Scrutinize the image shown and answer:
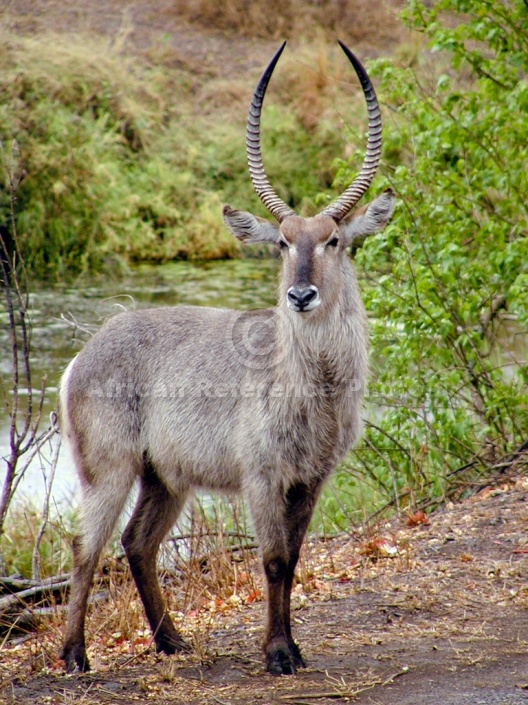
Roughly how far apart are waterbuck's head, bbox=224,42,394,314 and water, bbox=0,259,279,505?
4.51 metres

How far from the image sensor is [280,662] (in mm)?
4258

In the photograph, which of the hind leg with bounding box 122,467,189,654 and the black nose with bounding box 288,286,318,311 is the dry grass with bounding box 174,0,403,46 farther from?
the black nose with bounding box 288,286,318,311

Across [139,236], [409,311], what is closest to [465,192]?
[409,311]

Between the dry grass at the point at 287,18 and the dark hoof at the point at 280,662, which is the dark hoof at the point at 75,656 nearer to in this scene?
the dark hoof at the point at 280,662

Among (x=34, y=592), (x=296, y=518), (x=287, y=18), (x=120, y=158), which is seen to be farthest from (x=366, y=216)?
(x=287, y=18)

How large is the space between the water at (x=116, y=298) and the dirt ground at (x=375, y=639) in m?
3.79

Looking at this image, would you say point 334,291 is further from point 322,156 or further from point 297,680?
point 322,156

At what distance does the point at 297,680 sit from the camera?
4145 mm

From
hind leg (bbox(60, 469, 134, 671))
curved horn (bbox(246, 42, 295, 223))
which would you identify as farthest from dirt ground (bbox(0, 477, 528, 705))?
curved horn (bbox(246, 42, 295, 223))

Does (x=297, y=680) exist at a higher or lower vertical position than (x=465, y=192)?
lower

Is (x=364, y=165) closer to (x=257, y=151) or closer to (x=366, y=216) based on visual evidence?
(x=366, y=216)

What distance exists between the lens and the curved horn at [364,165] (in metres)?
4.61

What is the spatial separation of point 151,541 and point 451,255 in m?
2.64

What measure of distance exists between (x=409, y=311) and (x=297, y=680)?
2848mm
